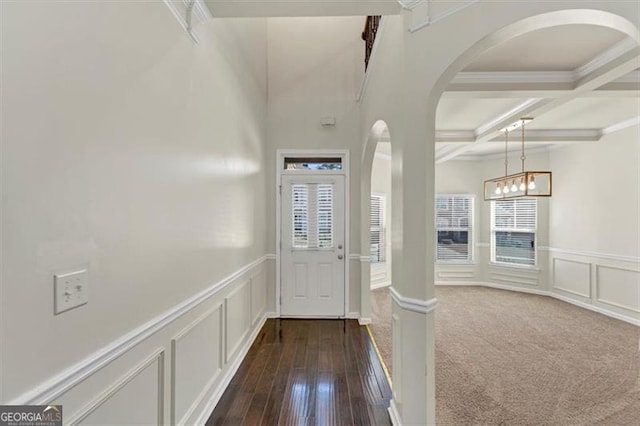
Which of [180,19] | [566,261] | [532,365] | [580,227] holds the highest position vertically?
[180,19]

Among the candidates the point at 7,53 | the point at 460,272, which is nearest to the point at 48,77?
the point at 7,53

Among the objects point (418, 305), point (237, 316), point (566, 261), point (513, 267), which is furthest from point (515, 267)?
point (237, 316)

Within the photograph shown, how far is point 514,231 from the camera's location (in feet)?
20.8

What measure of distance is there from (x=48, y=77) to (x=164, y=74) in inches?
Answer: 29.1

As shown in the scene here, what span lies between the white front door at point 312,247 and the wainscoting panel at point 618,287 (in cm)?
415

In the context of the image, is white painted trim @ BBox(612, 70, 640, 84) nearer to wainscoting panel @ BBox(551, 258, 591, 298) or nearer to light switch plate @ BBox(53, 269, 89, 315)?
wainscoting panel @ BBox(551, 258, 591, 298)

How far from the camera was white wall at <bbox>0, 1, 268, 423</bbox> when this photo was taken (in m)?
0.87

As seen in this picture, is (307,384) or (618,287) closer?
(307,384)

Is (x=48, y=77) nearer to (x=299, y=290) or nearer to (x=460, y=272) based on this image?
(x=299, y=290)

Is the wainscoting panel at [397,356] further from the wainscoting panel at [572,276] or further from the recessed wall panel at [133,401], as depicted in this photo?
the wainscoting panel at [572,276]

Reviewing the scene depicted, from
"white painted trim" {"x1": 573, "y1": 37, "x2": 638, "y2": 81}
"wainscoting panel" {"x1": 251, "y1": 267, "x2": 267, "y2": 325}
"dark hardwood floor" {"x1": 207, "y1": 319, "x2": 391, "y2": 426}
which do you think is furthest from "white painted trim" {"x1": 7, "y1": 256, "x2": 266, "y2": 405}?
"white painted trim" {"x1": 573, "y1": 37, "x2": 638, "y2": 81}

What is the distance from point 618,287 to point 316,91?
5.39 metres

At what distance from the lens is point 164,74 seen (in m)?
1.60

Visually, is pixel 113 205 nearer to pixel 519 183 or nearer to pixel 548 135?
pixel 519 183
